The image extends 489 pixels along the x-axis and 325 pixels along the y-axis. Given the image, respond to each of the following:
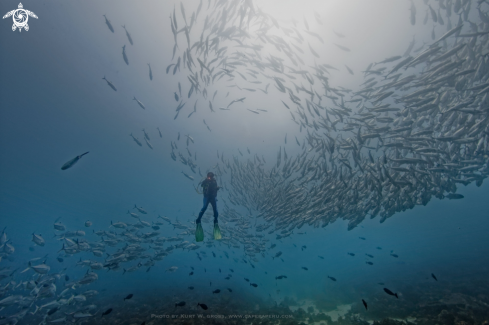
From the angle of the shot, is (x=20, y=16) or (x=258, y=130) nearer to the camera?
(x=20, y=16)

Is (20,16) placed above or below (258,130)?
above

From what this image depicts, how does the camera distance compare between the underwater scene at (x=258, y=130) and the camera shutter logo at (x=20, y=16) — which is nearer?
the underwater scene at (x=258, y=130)

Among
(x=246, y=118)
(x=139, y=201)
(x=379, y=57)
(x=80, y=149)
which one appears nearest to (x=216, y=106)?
(x=246, y=118)

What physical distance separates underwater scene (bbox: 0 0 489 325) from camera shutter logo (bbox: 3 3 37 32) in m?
0.11

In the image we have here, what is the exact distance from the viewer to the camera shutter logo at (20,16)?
12.6 m

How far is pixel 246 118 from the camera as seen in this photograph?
20594 mm

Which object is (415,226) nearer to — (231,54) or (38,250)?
(231,54)

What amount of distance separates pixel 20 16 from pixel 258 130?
20.7 metres

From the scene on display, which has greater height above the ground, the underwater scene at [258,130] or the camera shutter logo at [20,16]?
the camera shutter logo at [20,16]

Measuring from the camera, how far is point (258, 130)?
2239cm

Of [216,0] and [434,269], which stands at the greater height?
[216,0]

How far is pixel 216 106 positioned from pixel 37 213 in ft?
223

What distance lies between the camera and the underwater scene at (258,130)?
25.6 feet

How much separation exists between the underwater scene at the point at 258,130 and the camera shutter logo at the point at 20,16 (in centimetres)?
11
